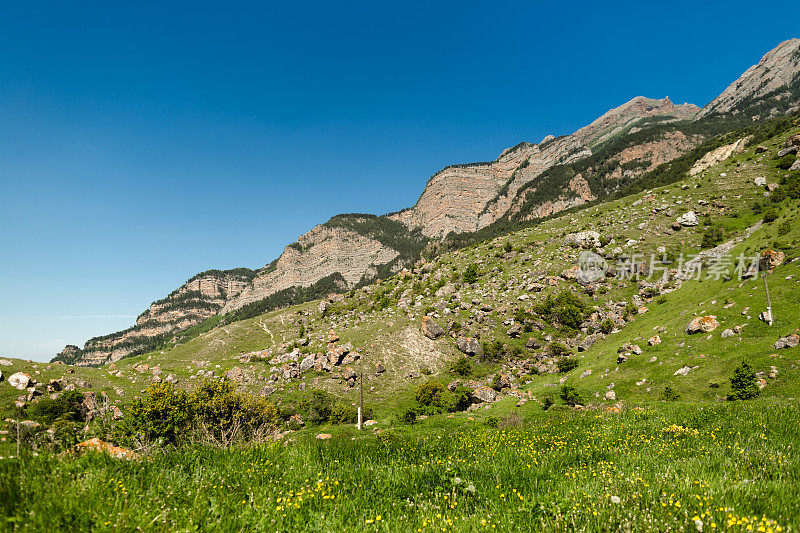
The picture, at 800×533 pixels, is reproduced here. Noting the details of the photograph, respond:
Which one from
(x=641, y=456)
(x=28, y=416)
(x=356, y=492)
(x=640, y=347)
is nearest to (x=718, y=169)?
(x=640, y=347)

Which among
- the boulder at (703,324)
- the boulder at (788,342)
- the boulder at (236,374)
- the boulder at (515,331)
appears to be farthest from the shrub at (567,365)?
the boulder at (236,374)

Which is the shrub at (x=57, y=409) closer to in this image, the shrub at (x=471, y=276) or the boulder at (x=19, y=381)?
the boulder at (x=19, y=381)

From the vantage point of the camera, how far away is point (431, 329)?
61.6 meters

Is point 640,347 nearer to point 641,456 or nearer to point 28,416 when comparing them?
point 641,456

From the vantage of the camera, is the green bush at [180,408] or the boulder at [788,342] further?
the green bush at [180,408]

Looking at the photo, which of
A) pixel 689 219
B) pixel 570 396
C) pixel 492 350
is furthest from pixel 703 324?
pixel 689 219

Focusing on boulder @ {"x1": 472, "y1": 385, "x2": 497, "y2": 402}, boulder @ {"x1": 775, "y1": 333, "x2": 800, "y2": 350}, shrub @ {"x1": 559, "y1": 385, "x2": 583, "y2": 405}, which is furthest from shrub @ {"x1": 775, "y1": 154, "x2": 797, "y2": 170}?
boulder @ {"x1": 472, "y1": 385, "x2": 497, "y2": 402}

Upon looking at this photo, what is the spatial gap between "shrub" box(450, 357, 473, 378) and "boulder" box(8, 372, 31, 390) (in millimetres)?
58549

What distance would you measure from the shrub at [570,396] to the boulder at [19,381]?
6549cm

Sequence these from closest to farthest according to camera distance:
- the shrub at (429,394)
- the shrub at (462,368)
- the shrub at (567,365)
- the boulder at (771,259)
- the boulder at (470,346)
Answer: the boulder at (771,259)
the shrub at (429,394)
the shrub at (567,365)
the shrub at (462,368)
the boulder at (470,346)

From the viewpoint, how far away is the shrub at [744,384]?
21969mm

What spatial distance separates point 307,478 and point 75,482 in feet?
9.20

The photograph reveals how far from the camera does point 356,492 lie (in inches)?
188

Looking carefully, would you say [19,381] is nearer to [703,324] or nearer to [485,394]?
[485,394]
